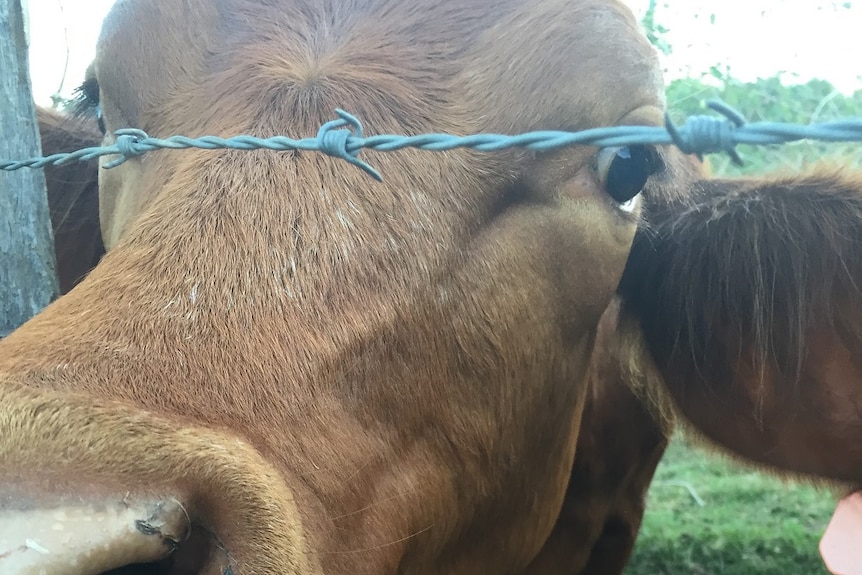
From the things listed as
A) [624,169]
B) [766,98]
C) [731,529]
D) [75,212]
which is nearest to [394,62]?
[624,169]

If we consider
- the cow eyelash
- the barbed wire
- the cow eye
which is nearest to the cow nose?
the barbed wire

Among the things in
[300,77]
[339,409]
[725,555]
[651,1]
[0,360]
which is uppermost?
[300,77]

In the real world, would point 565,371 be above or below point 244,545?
below

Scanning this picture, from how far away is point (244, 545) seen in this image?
1199 millimetres

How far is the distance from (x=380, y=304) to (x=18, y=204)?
1.32m

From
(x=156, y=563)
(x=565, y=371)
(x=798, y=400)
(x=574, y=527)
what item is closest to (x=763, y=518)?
(x=574, y=527)

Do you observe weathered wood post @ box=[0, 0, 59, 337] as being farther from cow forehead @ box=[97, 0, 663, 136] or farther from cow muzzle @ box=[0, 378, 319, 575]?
cow muzzle @ box=[0, 378, 319, 575]

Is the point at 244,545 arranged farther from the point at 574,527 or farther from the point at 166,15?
the point at 574,527

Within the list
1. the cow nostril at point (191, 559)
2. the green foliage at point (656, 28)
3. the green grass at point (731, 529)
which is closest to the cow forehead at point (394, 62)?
the cow nostril at point (191, 559)

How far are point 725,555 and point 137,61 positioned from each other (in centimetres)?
417

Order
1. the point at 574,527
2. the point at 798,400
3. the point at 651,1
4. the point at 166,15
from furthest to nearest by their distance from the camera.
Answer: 1. the point at 651,1
2. the point at 574,527
3. the point at 798,400
4. the point at 166,15

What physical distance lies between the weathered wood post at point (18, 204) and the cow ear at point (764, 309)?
1.72 meters

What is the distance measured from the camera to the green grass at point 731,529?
15.1ft

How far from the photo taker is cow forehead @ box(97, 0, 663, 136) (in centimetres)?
179
